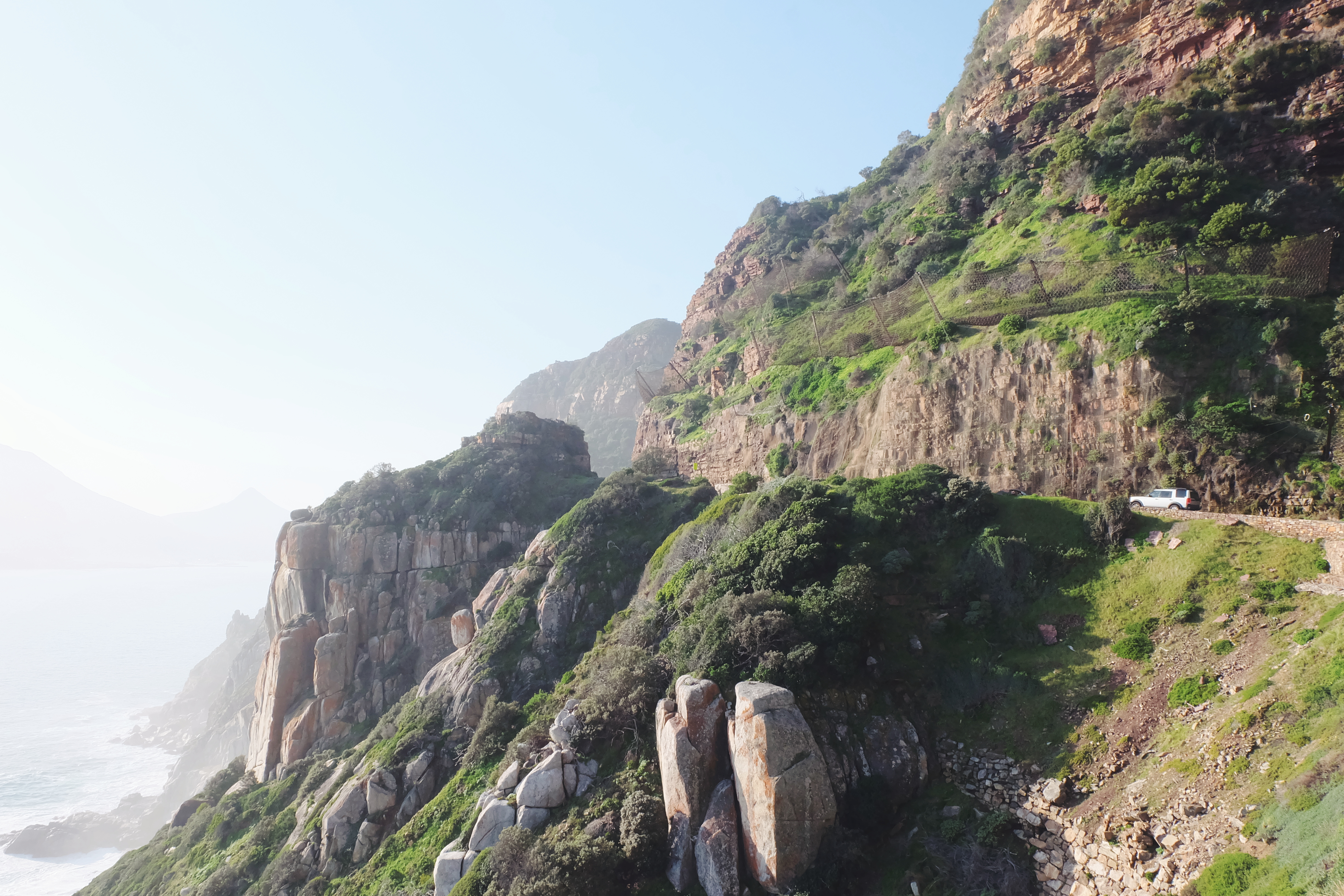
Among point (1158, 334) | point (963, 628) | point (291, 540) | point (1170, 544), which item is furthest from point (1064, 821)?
point (291, 540)

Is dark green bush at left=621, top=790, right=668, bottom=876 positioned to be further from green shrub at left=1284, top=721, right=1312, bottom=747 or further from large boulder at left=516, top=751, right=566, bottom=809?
green shrub at left=1284, top=721, right=1312, bottom=747

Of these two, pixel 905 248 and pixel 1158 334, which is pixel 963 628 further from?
pixel 905 248

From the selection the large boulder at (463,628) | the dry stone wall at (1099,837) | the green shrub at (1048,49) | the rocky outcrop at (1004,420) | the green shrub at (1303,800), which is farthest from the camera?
the green shrub at (1048,49)

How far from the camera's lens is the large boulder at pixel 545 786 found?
19.9 m

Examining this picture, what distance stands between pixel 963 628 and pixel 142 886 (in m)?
53.4

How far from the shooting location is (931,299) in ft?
127

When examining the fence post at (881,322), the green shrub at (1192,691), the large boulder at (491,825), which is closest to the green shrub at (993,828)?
the green shrub at (1192,691)

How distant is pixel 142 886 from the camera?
39.4m

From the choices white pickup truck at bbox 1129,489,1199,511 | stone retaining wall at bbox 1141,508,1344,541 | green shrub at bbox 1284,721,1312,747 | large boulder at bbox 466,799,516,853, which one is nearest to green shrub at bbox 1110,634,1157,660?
green shrub at bbox 1284,721,1312,747

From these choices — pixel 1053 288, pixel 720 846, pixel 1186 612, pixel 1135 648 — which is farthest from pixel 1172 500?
Result: pixel 720 846

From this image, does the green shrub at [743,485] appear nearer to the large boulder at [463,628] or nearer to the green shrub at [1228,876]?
the large boulder at [463,628]

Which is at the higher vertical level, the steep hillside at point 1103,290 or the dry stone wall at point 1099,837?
the steep hillside at point 1103,290

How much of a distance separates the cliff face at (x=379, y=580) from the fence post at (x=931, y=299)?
38.4m

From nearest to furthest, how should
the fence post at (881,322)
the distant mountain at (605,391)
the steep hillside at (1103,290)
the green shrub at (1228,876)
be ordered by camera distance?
the green shrub at (1228,876), the steep hillside at (1103,290), the fence post at (881,322), the distant mountain at (605,391)
